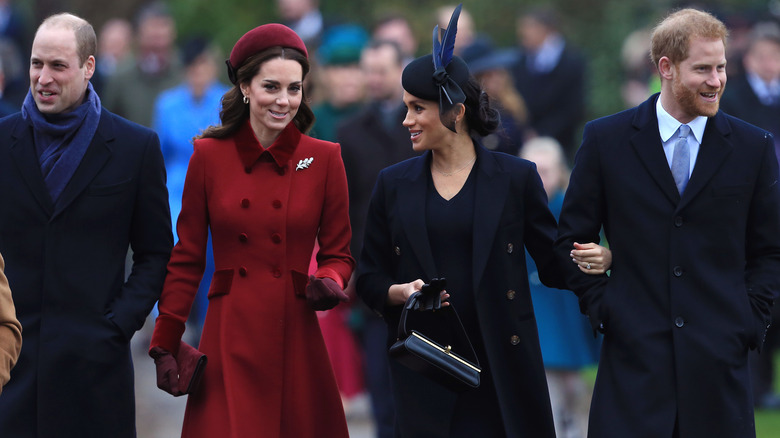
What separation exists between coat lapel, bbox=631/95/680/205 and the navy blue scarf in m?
2.35

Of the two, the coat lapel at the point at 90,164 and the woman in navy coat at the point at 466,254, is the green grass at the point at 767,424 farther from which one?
the coat lapel at the point at 90,164

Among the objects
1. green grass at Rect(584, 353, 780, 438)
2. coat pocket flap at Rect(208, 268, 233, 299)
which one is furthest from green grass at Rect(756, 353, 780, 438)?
coat pocket flap at Rect(208, 268, 233, 299)

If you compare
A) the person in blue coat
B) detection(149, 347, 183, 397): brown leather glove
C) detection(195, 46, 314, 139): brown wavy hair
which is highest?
detection(195, 46, 314, 139): brown wavy hair

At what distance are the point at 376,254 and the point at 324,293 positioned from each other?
463 millimetres

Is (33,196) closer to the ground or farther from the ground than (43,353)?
farther from the ground

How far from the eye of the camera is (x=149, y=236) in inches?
261

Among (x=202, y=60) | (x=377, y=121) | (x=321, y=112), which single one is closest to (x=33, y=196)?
(x=377, y=121)

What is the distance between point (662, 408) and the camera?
6.16 m

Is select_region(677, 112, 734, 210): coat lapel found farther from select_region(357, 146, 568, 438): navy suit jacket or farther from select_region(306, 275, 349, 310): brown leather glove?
select_region(306, 275, 349, 310): brown leather glove

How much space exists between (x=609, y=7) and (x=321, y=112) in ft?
36.3

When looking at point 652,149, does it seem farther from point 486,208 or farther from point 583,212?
point 486,208

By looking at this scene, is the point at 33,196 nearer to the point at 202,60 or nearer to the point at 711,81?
the point at 711,81

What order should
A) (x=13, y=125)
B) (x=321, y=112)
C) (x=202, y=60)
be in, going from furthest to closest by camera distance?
1. (x=202, y=60)
2. (x=321, y=112)
3. (x=13, y=125)

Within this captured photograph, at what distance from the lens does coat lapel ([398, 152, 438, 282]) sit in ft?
21.3
